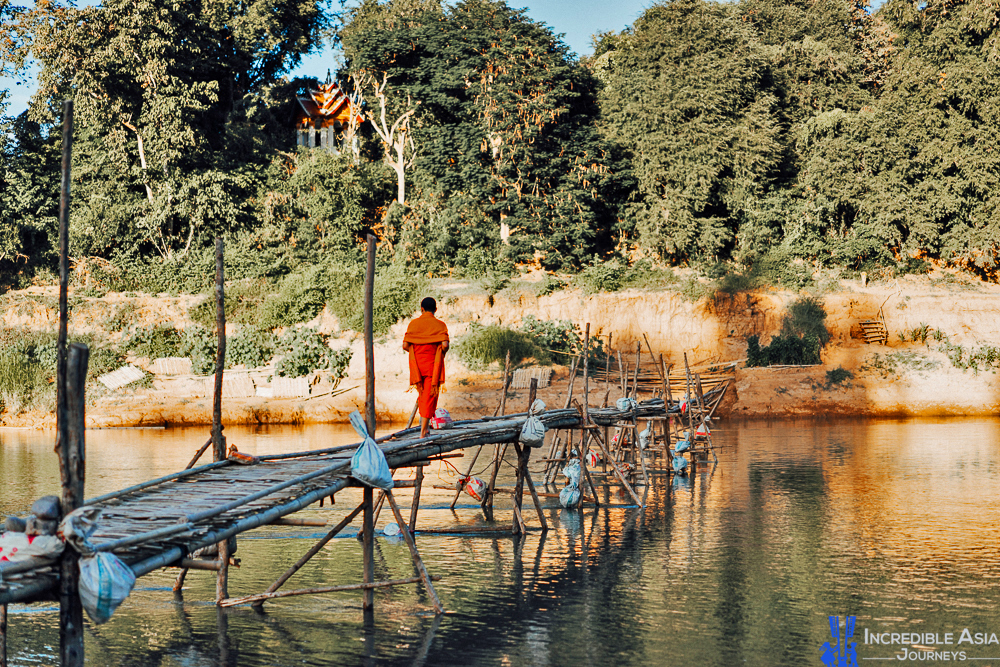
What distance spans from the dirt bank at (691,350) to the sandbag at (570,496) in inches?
460

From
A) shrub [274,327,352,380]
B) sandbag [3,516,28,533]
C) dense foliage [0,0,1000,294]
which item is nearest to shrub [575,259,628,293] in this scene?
dense foliage [0,0,1000,294]

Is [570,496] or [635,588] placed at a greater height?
[570,496]

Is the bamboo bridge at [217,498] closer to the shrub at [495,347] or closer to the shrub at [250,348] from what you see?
the shrub at [495,347]

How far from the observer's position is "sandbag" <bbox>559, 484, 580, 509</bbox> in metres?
13.4

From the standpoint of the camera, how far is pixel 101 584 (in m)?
5.33

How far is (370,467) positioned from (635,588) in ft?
9.80

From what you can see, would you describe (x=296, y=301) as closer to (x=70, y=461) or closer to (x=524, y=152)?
(x=524, y=152)

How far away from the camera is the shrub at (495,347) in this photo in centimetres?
2819

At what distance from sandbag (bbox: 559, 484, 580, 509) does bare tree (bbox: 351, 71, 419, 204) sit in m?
23.3

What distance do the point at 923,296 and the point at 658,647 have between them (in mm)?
24645

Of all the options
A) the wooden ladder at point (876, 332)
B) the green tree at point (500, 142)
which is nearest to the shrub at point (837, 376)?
the wooden ladder at point (876, 332)

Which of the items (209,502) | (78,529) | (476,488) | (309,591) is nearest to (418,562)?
(309,591)

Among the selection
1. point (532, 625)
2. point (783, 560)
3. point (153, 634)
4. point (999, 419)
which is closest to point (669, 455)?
point (783, 560)

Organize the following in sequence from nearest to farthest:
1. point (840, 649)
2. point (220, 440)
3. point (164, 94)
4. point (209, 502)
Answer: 1. point (209, 502)
2. point (840, 649)
3. point (220, 440)
4. point (164, 94)
